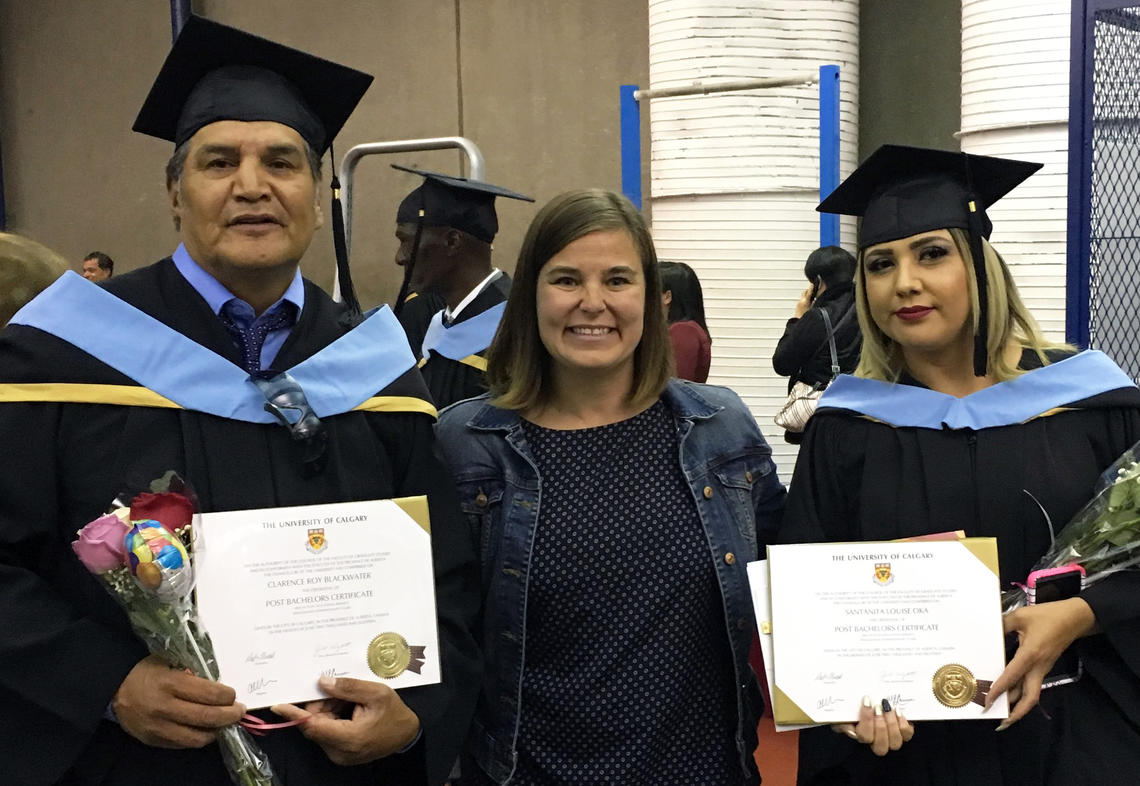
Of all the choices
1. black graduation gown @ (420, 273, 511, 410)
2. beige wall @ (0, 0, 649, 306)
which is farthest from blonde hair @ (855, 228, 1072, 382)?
beige wall @ (0, 0, 649, 306)

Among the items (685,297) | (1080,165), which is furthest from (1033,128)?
(685,297)

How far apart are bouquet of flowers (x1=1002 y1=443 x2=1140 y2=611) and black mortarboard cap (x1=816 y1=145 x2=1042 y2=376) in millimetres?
317

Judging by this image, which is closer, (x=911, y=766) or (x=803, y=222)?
(x=911, y=766)

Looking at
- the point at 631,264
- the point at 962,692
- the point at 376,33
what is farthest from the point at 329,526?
the point at 376,33

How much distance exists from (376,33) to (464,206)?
4293 millimetres

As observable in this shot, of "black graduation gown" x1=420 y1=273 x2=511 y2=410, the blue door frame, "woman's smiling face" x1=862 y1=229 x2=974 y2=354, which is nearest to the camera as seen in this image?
"woman's smiling face" x1=862 y1=229 x2=974 y2=354

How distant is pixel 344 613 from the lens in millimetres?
1796

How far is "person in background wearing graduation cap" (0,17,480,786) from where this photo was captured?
1750 millimetres

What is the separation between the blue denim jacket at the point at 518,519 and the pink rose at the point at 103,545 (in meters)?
0.79

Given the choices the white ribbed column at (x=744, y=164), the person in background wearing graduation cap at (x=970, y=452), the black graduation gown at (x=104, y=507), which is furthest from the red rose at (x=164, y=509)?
the white ribbed column at (x=744, y=164)

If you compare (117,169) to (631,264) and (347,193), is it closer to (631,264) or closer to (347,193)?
(347,193)

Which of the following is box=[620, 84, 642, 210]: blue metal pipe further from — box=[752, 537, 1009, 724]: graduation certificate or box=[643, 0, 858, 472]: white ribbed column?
box=[752, 537, 1009, 724]: graduation certificate
